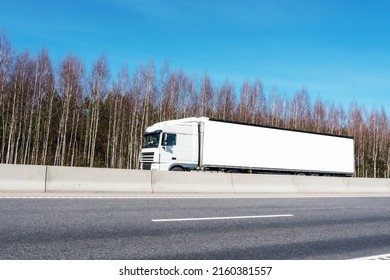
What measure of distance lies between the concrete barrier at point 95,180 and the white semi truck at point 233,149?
671 cm

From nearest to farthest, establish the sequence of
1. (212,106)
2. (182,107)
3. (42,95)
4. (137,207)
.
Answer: (137,207), (42,95), (182,107), (212,106)

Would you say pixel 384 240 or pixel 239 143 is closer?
pixel 384 240

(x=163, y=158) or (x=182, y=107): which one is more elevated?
(x=182, y=107)

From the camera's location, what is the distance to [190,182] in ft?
48.0

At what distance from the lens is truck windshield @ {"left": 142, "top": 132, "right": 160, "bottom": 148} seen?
20.5m

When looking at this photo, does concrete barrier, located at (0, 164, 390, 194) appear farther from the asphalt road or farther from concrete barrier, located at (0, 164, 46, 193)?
the asphalt road

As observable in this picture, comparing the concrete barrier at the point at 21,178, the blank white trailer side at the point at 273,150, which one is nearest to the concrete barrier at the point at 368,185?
the blank white trailer side at the point at 273,150

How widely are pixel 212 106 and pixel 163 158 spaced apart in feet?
91.8

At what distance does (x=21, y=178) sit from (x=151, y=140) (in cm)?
1039

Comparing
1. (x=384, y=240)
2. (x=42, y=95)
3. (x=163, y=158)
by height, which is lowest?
(x=384, y=240)

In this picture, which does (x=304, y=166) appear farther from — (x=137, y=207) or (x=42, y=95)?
(x=42, y=95)

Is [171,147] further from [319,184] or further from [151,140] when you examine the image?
[319,184]
